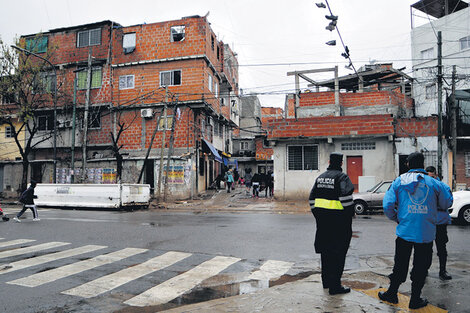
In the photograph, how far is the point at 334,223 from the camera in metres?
4.67

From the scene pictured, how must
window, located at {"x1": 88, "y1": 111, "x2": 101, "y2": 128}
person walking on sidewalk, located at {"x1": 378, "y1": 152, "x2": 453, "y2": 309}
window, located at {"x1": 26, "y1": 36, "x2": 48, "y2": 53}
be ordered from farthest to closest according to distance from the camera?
1. window, located at {"x1": 26, "y1": 36, "x2": 48, "y2": 53}
2. window, located at {"x1": 88, "y1": 111, "x2": 101, "y2": 128}
3. person walking on sidewalk, located at {"x1": 378, "y1": 152, "x2": 453, "y2": 309}

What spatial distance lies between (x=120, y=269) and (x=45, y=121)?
2683 centimetres

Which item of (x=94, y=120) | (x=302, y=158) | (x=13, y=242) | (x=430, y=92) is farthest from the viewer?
(x=430, y=92)

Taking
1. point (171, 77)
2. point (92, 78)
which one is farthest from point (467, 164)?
point (92, 78)

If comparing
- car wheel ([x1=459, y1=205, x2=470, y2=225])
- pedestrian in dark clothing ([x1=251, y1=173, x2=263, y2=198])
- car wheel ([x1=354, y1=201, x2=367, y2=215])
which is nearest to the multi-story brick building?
pedestrian in dark clothing ([x1=251, y1=173, x2=263, y2=198])

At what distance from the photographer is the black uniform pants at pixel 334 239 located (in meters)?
4.66

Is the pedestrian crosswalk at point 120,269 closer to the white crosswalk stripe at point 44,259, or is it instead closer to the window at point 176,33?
the white crosswalk stripe at point 44,259

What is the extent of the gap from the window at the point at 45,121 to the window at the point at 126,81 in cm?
666

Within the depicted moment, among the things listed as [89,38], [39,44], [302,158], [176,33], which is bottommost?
[302,158]

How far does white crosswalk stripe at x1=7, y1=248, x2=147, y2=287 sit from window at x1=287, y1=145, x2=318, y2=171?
14.7 metres

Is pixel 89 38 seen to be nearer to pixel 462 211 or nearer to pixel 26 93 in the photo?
pixel 26 93

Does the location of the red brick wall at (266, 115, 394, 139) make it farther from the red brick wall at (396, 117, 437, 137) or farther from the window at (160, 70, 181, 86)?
the window at (160, 70, 181, 86)

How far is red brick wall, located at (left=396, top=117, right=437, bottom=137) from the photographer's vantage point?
65.8 feet

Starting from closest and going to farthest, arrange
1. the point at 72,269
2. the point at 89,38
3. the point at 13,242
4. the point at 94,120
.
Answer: the point at 72,269 < the point at 13,242 < the point at 94,120 < the point at 89,38
